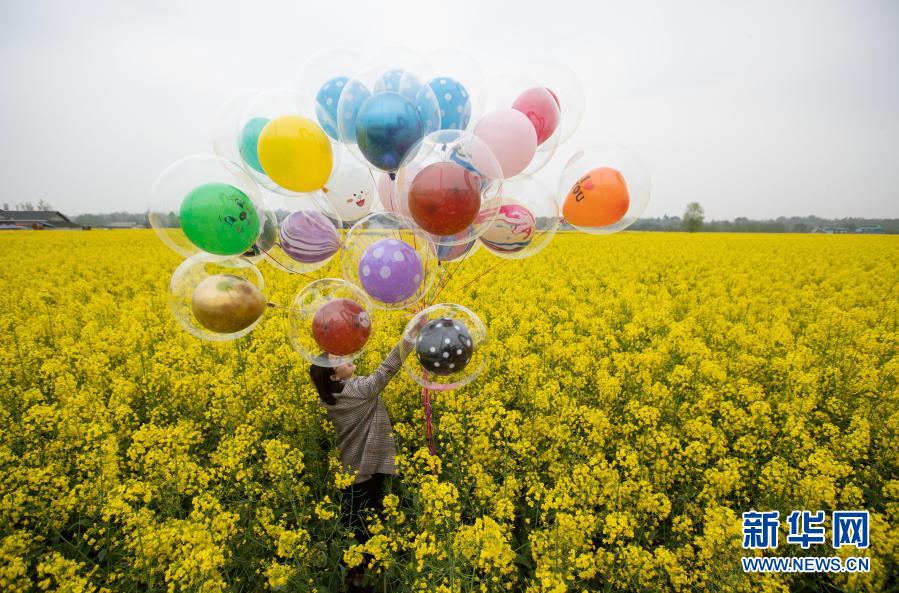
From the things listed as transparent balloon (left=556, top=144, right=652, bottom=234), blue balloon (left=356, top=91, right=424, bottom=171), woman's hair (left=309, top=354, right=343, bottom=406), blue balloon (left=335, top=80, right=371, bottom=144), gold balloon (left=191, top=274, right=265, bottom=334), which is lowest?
woman's hair (left=309, top=354, right=343, bottom=406)

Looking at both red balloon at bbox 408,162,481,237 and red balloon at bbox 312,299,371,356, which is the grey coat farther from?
red balloon at bbox 408,162,481,237

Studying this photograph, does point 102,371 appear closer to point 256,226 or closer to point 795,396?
point 256,226

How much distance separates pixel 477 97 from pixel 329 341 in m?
1.95

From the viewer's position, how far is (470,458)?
3416mm

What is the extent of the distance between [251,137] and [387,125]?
3.08 ft

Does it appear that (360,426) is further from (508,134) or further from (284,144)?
(508,134)

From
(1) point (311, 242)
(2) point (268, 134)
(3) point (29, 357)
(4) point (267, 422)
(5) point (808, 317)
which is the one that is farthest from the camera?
(5) point (808, 317)

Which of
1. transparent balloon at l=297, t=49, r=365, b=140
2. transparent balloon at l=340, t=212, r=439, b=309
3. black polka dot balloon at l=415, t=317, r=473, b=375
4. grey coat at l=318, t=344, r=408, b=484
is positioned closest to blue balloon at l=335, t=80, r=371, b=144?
transparent balloon at l=297, t=49, r=365, b=140

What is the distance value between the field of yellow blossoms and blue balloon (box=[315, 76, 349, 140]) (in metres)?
1.52

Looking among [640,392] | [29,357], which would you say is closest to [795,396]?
[640,392]

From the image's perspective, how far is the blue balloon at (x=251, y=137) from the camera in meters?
2.43

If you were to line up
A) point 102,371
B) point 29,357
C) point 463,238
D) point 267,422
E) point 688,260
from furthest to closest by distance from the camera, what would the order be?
1. point 688,260
2. point 29,357
3. point 102,371
4. point 267,422
5. point 463,238

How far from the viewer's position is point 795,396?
422 cm

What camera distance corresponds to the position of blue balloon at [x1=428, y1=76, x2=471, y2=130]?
253 cm
